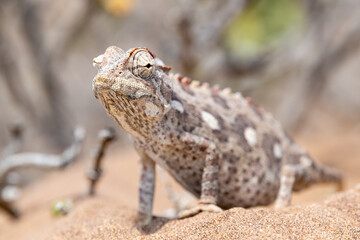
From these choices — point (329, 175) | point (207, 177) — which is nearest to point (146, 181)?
point (207, 177)

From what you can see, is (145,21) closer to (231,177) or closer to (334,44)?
(334,44)

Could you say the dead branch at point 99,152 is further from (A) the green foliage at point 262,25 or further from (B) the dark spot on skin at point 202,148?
(A) the green foliage at point 262,25

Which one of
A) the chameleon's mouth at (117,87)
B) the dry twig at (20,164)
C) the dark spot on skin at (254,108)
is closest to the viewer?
the chameleon's mouth at (117,87)

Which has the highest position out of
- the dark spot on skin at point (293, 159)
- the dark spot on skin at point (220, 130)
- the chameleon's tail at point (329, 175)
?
the chameleon's tail at point (329, 175)

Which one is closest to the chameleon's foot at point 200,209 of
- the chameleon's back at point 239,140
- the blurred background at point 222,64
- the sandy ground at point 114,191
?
the sandy ground at point 114,191

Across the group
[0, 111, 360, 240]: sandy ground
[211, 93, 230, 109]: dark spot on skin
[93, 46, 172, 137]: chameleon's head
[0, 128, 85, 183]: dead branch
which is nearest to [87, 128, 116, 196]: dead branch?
[0, 111, 360, 240]: sandy ground

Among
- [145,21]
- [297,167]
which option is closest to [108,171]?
[297,167]
